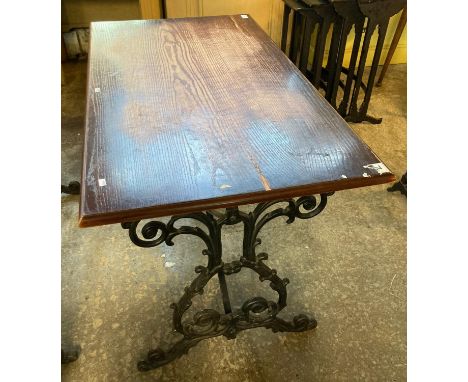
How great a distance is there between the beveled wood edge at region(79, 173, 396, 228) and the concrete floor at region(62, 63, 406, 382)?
78cm

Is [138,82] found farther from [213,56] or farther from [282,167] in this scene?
[282,167]

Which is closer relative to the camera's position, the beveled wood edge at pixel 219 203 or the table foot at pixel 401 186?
the beveled wood edge at pixel 219 203

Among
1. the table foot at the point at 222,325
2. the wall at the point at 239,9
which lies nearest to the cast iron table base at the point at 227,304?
the table foot at the point at 222,325

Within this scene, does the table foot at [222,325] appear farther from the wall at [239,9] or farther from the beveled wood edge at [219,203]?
the wall at [239,9]

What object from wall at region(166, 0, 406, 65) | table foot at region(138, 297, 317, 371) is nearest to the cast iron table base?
table foot at region(138, 297, 317, 371)

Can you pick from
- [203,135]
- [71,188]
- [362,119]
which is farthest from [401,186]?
[71,188]

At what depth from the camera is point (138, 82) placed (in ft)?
3.87

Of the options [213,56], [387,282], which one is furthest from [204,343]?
[213,56]

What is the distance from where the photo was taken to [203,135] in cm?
95

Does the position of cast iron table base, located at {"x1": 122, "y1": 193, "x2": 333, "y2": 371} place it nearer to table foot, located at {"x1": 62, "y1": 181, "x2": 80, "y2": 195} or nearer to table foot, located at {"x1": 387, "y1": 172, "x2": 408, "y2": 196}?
table foot, located at {"x1": 62, "y1": 181, "x2": 80, "y2": 195}

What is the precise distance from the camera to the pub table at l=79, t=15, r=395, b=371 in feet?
2.57

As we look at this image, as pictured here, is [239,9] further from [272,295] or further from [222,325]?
[222,325]

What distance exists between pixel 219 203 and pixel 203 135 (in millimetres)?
259

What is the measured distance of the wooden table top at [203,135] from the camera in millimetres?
774
